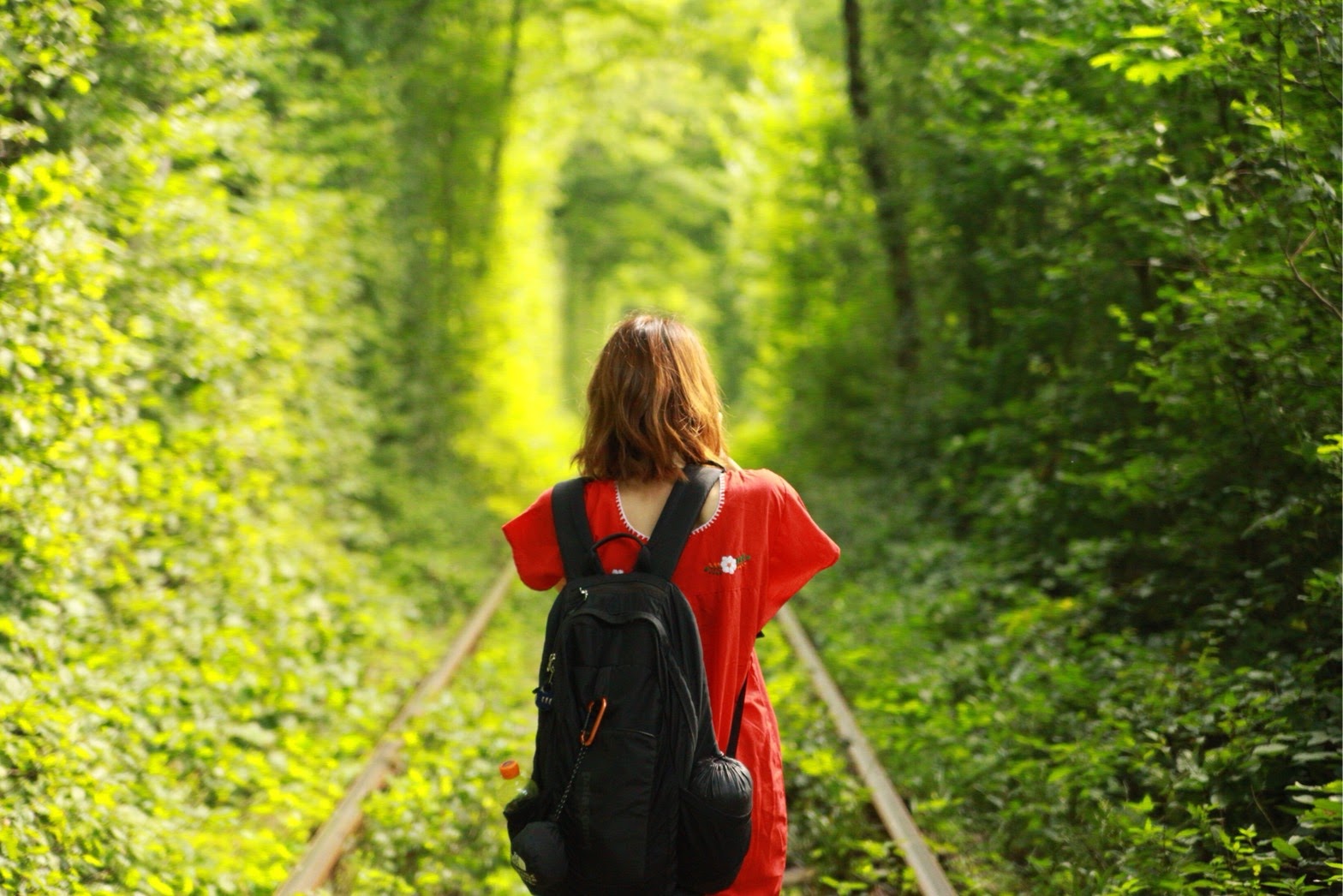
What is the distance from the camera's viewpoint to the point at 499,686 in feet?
24.3

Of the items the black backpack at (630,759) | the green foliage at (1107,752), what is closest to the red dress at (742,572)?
the black backpack at (630,759)

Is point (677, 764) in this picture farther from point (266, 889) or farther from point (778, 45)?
point (778, 45)

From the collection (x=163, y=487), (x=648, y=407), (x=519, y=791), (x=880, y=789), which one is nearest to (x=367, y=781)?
(x=163, y=487)

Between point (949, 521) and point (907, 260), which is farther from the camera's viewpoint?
point (907, 260)

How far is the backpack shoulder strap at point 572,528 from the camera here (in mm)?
2588

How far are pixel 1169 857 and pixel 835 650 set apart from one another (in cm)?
391

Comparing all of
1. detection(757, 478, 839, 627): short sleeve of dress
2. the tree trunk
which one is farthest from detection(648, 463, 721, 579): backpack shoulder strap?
the tree trunk

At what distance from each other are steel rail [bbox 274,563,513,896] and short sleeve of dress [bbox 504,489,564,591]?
2406 millimetres

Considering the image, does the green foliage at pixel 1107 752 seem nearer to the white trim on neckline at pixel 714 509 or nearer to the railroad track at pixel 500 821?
the railroad track at pixel 500 821

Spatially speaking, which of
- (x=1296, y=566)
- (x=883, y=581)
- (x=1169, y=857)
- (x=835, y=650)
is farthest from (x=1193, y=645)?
(x=883, y=581)

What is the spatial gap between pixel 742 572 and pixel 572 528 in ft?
1.36

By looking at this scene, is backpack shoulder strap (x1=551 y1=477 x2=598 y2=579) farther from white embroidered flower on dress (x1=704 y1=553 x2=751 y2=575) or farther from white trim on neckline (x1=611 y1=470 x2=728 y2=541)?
white embroidered flower on dress (x1=704 y1=553 x2=751 y2=575)

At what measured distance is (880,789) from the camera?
518cm

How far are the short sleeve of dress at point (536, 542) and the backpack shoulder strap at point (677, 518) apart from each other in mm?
298
